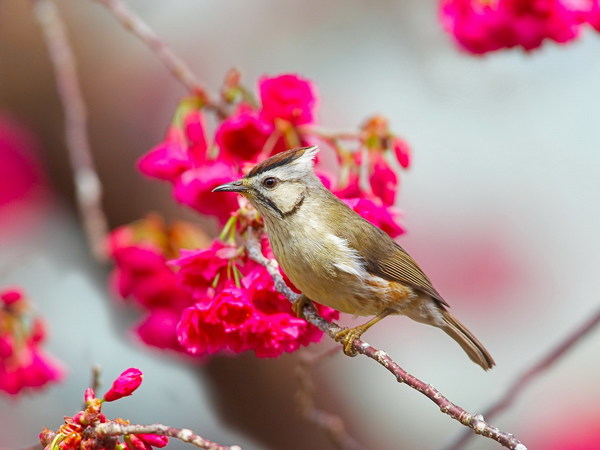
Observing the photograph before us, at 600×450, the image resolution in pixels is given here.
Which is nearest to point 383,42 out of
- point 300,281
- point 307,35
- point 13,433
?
point 307,35

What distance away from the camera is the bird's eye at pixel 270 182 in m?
1.76

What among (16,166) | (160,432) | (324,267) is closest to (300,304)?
(324,267)

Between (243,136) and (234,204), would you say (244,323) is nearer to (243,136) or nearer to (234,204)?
(234,204)

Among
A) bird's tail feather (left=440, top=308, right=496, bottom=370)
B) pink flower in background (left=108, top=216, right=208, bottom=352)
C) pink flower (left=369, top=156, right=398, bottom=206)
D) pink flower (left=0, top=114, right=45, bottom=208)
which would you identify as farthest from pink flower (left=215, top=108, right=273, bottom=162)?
pink flower (left=0, top=114, right=45, bottom=208)

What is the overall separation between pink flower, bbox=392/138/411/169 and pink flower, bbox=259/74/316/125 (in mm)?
212

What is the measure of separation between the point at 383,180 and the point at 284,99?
Answer: 283 millimetres

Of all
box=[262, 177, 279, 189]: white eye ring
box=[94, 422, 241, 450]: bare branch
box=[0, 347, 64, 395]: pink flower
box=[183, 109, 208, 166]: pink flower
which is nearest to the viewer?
box=[94, 422, 241, 450]: bare branch

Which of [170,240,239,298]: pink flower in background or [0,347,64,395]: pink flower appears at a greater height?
[170,240,239,298]: pink flower in background

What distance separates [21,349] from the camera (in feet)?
7.09

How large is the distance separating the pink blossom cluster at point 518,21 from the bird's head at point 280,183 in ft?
2.24

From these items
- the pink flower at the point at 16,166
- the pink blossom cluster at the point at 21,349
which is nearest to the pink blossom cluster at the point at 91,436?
the pink blossom cluster at the point at 21,349

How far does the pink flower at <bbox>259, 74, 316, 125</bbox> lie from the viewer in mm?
1799

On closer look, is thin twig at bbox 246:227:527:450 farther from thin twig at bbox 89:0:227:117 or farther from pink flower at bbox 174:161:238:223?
thin twig at bbox 89:0:227:117

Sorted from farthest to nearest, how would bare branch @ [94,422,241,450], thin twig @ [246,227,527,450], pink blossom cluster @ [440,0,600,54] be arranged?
pink blossom cluster @ [440,0,600,54] → thin twig @ [246,227,527,450] → bare branch @ [94,422,241,450]
